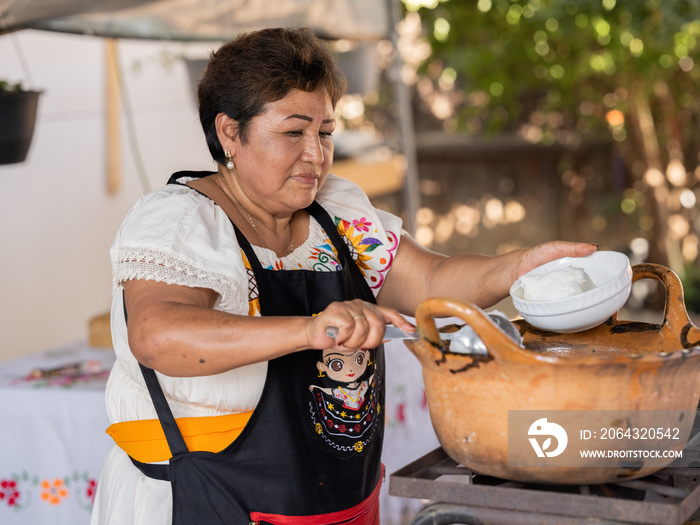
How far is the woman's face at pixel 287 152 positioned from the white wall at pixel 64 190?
155 cm

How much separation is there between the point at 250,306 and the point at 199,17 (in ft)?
6.35

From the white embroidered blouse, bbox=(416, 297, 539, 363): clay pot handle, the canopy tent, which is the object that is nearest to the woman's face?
the white embroidered blouse

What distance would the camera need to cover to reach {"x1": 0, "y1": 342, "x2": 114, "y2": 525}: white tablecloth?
6.88 ft

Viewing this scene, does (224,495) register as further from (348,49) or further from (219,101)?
(348,49)

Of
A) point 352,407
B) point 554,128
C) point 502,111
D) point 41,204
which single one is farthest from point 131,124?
point 554,128

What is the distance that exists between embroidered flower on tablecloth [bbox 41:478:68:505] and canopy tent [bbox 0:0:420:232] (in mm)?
1264

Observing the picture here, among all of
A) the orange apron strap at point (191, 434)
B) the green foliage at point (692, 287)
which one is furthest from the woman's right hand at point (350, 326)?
the green foliage at point (692, 287)

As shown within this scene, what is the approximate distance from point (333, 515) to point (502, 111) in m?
5.47

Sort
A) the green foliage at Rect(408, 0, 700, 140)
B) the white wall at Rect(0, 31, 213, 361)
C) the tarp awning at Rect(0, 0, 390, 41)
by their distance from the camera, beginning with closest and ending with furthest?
the tarp awning at Rect(0, 0, 390, 41), the white wall at Rect(0, 31, 213, 361), the green foliage at Rect(408, 0, 700, 140)

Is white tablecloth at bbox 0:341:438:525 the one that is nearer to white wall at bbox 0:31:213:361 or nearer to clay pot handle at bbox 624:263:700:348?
white wall at bbox 0:31:213:361

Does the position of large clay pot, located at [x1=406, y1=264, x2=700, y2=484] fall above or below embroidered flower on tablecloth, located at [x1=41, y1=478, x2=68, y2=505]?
above

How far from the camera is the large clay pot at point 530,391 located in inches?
41.3

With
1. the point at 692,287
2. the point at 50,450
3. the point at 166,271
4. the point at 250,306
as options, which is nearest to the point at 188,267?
the point at 166,271

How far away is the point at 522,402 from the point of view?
3.55ft
